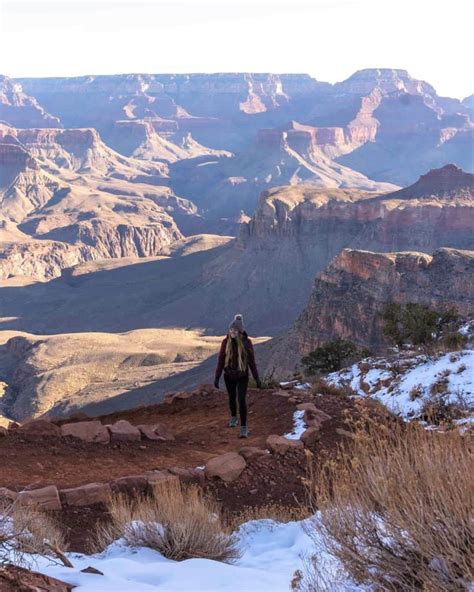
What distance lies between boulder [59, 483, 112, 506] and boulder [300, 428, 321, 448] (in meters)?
3.11

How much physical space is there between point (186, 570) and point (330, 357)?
636 inches

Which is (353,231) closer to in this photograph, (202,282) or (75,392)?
(202,282)

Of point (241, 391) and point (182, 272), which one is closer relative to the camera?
point (241, 391)

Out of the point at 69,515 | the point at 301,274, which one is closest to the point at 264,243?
the point at 301,274

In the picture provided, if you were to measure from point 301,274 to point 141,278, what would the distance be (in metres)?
25.7

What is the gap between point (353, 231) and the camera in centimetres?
7906

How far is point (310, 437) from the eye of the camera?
9242 millimetres

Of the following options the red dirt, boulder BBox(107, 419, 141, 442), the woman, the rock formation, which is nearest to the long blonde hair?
the woman

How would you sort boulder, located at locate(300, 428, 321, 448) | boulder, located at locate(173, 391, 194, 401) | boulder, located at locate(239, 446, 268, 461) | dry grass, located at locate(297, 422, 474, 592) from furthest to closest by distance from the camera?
boulder, located at locate(173, 391, 194, 401)
boulder, located at locate(300, 428, 321, 448)
boulder, located at locate(239, 446, 268, 461)
dry grass, located at locate(297, 422, 474, 592)

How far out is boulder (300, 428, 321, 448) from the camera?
916cm

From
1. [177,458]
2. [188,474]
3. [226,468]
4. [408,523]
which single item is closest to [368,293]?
[177,458]

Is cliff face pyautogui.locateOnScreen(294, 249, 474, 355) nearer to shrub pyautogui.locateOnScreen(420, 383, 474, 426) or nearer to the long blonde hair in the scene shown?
shrub pyautogui.locateOnScreen(420, 383, 474, 426)

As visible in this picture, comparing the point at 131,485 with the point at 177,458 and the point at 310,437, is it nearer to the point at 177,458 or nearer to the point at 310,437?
the point at 177,458

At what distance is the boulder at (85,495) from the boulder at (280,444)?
2.50m
